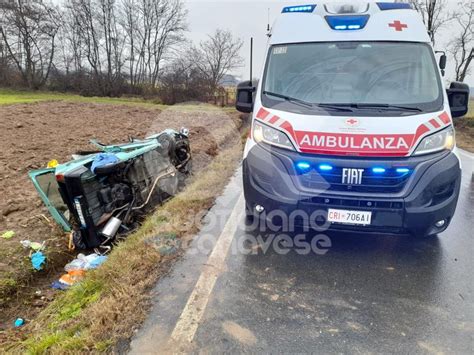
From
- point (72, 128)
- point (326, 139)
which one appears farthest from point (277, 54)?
point (72, 128)

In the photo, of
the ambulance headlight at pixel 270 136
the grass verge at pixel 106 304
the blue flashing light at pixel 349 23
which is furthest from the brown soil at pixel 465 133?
the grass verge at pixel 106 304

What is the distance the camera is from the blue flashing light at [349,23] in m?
4.14

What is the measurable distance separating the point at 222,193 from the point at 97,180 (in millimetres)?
2182

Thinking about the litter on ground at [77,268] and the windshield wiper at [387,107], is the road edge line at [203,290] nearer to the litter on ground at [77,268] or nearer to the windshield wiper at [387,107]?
the litter on ground at [77,268]

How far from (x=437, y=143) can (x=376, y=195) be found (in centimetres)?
83

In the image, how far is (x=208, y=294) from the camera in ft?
10.1

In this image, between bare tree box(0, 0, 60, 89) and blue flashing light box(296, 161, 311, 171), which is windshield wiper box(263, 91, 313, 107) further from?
bare tree box(0, 0, 60, 89)

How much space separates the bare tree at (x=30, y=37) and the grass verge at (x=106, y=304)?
4378 cm

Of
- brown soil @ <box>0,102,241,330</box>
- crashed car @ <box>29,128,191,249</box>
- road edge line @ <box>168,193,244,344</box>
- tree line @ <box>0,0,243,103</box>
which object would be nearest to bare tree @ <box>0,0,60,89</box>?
tree line @ <box>0,0,243,103</box>

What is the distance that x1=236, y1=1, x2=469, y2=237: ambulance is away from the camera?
332 centimetres

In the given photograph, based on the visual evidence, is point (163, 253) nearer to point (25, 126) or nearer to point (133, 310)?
point (133, 310)

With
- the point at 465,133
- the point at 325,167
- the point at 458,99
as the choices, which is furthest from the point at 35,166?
the point at 465,133

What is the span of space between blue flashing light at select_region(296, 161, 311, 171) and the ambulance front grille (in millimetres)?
62

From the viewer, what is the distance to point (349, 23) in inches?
164
